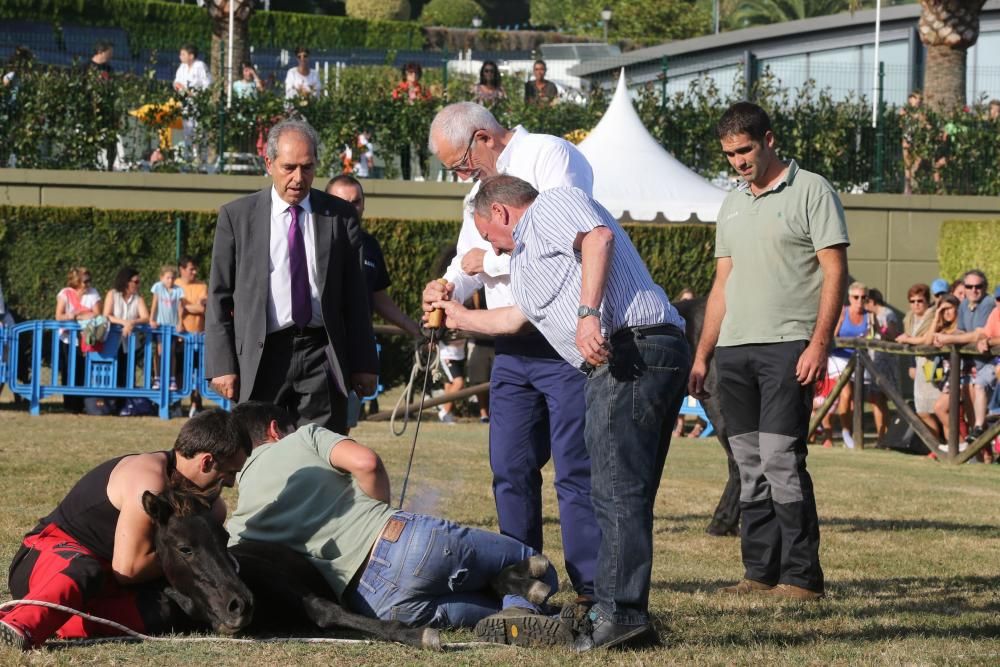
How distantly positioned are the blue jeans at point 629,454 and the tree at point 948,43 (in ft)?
63.8

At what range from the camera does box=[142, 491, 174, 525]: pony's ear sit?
5.02 m

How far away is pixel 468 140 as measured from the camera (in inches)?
233

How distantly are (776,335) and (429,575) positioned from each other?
199cm

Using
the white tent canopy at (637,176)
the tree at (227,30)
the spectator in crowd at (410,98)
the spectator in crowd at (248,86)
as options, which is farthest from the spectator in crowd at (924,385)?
the tree at (227,30)

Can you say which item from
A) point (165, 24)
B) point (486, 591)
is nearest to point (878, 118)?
point (486, 591)

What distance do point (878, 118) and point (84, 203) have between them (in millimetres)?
11242

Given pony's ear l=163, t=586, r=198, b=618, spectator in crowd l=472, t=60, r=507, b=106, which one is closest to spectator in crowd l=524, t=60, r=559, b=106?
spectator in crowd l=472, t=60, r=507, b=106

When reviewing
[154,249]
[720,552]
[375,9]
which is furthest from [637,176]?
[375,9]

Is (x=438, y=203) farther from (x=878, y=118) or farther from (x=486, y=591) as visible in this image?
(x=486, y=591)

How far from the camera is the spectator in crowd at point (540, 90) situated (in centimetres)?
2045

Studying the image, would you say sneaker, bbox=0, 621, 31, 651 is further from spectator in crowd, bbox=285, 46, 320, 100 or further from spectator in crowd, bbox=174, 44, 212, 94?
spectator in crowd, bbox=174, 44, 212, 94

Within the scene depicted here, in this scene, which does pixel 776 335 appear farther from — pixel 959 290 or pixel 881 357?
pixel 959 290

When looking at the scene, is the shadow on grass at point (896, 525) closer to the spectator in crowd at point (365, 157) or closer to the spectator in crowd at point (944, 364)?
the spectator in crowd at point (944, 364)

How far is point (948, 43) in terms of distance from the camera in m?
23.1
